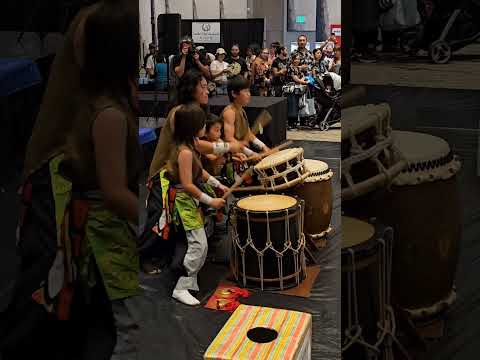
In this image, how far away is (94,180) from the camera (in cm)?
52

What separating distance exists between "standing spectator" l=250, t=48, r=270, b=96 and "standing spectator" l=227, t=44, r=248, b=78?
2.7 inches

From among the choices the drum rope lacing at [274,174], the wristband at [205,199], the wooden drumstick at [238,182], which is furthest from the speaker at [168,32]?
the drum rope lacing at [274,174]

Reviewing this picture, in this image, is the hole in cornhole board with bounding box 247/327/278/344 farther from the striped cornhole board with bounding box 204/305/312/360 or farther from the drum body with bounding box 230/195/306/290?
the drum body with bounding box 230/195/306/290

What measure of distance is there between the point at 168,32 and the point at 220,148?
1.03 meters

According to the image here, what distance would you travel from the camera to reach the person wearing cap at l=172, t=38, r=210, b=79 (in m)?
1.34

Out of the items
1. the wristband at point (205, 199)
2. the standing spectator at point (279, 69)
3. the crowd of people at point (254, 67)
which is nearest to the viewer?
the crowd of people at point (254, 67)

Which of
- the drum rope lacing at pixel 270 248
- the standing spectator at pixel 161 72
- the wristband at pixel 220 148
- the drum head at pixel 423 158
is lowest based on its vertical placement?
the drum rope lacing at pixel 270 248

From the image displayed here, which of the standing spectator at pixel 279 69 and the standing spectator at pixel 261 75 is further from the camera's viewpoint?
the standing spectator at pixel 279 69

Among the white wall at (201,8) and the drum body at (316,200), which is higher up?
the white wall at (201,8)

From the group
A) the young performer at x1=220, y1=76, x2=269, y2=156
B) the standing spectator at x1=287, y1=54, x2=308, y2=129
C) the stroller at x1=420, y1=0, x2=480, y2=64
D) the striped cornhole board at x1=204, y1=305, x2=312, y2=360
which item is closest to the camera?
the stroller at x1=420, y1=0, x2=480, y2=64

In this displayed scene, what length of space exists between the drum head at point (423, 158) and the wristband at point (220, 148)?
1.73 metres

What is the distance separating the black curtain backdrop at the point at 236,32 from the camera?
145 cm

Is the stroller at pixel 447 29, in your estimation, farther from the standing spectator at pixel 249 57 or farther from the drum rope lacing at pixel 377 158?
the standing spectator at pixel 249 57

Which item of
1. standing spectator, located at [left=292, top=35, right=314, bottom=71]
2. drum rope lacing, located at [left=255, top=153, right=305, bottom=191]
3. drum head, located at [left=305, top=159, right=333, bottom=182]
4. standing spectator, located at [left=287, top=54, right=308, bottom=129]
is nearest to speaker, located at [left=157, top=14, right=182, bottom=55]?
drum rope lacing, located at [left=255, top=153, right=305, bottom=191]
